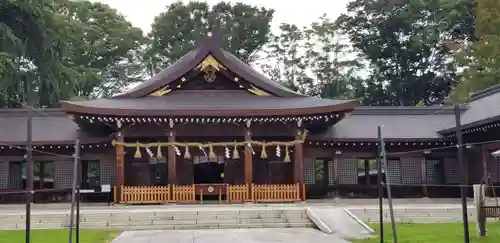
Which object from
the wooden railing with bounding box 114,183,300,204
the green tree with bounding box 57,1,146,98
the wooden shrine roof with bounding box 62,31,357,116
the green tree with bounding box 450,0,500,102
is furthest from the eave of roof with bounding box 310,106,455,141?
the green tree with bounding box 57,1,146,98

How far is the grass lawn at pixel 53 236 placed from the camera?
15055 mm

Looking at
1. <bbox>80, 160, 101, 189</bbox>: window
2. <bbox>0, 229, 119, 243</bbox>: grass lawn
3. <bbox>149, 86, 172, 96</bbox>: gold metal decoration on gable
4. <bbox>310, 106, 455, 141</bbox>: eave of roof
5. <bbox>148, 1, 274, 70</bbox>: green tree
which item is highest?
<bbox>148, 1, 274, 70</bbox>: green tree

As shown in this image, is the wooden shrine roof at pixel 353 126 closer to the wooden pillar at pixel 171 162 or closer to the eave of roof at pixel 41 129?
the eave of roof at pixel 41 129

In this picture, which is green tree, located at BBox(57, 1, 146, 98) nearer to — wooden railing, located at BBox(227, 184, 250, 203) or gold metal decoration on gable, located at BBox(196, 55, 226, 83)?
gold metal decoration on gable, located at BBox(196, 55, 226, 83)

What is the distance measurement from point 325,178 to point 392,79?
94.7 feet

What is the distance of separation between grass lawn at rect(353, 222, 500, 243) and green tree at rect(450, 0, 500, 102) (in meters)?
22.2

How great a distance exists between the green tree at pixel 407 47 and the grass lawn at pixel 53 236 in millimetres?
39152

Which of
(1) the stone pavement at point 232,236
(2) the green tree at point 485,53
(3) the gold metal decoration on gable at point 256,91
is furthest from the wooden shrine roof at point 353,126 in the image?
(2) the green tree at point 485,53

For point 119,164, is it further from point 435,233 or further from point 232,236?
point 435,233

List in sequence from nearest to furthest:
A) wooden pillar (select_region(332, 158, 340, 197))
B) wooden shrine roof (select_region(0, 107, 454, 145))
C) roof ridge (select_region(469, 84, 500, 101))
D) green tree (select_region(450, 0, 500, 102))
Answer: wooden shrine roof (select_region(0, 107, 454, 145)) → wooden pillar (select_region(332, 158, 340, 197)) → roof ridge (select_region(469, 84, 500, 101)) → green tree (select_region(450, 0, 500, 102))

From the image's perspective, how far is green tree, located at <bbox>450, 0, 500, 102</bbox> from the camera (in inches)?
1484

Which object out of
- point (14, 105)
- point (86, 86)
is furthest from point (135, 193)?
point (86, 86)

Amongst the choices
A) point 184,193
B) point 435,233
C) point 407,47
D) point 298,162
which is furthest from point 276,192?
point 407,47

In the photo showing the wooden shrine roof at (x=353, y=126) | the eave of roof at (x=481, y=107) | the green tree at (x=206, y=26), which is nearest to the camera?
the eave of roof at (x=481, y=107)
